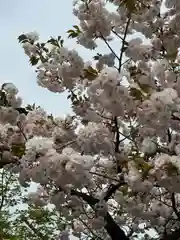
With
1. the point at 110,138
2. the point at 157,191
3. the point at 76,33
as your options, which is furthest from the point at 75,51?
the point at 157,191

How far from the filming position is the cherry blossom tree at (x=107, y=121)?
318cm

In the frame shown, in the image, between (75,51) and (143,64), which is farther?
(143,64)

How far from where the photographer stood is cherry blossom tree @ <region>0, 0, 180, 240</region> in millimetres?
3178

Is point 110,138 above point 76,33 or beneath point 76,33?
beneath

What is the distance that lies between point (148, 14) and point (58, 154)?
2.54 m

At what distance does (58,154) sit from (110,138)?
53.7 inches

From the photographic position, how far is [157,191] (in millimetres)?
5441

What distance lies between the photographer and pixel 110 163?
5074mm

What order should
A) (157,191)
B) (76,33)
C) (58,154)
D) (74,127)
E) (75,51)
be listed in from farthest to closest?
(157,191) → (74,127) → (76,33) → (75,51) → (58,154)

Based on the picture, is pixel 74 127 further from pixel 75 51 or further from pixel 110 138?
pixel 75 51

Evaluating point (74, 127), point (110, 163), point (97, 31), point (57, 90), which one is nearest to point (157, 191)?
point (110, 163)

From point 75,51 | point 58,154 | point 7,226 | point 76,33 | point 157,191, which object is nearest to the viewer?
point 58,154

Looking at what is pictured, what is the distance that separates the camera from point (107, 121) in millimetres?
4766

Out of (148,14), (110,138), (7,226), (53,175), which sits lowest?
(53,175)
